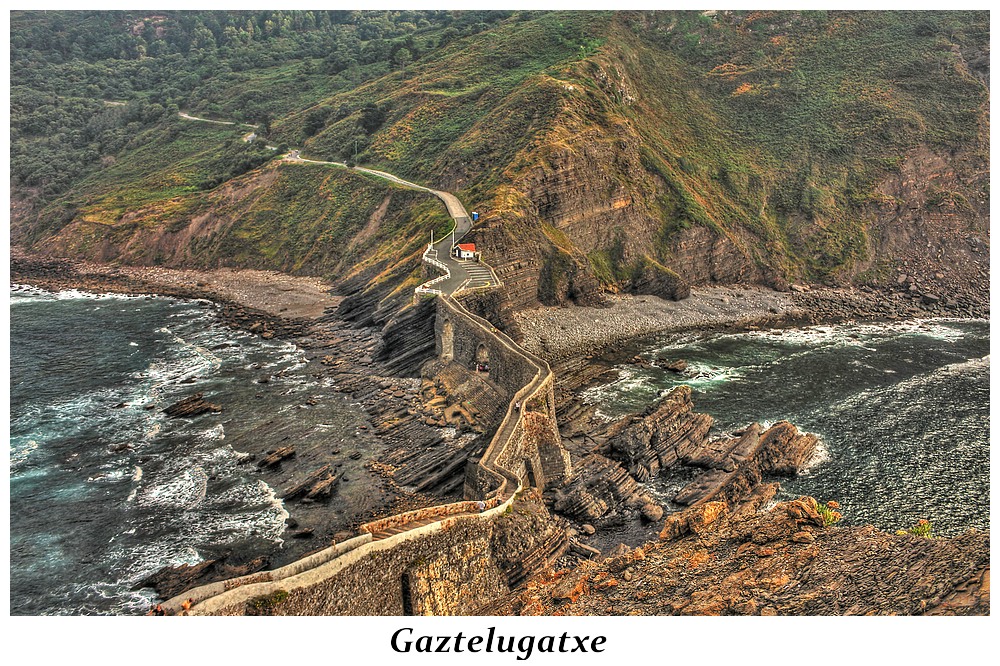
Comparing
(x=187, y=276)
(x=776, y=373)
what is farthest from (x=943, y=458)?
(x=187, y=276)

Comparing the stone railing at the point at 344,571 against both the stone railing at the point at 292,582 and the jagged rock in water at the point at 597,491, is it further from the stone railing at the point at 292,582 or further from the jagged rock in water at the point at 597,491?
the jagged rock in water at the point at 597,491

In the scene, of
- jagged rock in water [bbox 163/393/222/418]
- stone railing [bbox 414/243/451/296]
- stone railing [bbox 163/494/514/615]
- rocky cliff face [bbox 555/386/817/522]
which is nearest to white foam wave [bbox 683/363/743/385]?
rocky cliff face [bbox 555/386/817/522]

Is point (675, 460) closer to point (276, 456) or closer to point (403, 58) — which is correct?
point (276, 456)

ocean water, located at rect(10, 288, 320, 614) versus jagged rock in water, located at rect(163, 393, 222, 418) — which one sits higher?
jagged rock in water, located at rect(163, 393, 222, 418)

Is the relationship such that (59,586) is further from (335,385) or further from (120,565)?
(335,385)

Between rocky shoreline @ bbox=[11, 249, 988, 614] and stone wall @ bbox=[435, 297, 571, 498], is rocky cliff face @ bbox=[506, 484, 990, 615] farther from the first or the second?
stone wall @ bbox=[435, 297, 571, 498]

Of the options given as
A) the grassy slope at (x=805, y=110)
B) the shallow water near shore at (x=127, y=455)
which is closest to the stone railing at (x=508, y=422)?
the shallow water near shore at (x=127, y=455)

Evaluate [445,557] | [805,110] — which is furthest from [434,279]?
[805,110]
